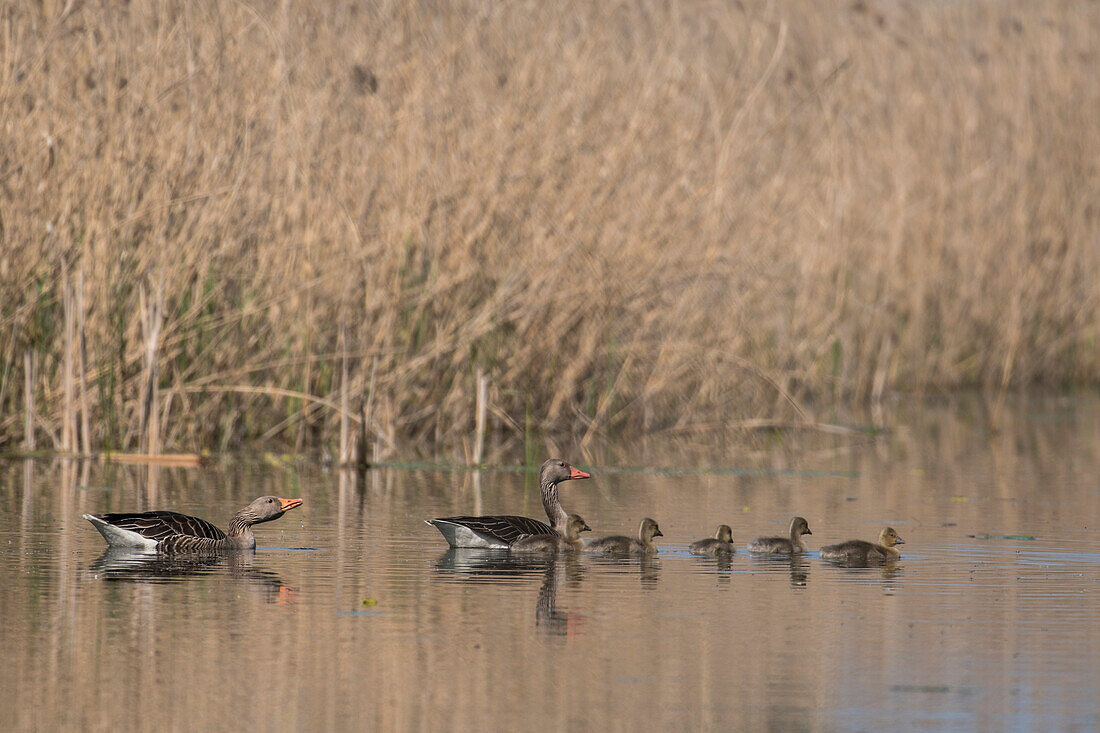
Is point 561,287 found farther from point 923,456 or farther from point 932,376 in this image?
point 932,376

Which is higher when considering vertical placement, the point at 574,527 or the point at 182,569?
the point at 574,527

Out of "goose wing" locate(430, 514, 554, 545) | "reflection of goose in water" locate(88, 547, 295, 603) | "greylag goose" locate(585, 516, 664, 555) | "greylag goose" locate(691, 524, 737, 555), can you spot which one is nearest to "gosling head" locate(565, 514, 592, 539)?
"goose wing" locate(430, 514, 554, 545)

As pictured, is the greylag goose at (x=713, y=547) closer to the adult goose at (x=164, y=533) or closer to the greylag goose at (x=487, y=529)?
the greylag goose at (x=487, y=529)

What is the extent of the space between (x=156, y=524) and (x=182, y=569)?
394 millimetres

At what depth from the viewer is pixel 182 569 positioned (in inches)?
319

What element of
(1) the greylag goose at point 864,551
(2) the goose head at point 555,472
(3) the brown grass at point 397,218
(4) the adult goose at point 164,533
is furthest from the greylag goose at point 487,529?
(3) the brown grass at point 397,218

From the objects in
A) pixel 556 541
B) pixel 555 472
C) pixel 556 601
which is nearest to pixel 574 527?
pixel 556 541

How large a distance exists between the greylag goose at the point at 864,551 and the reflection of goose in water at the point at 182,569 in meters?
2.56

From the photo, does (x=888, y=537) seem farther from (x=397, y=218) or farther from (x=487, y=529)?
(x=397, y=218)

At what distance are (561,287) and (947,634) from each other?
8.22 m

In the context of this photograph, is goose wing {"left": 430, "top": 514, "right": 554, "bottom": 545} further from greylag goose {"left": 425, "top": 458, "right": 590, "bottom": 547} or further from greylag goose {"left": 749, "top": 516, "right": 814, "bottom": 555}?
greylag goose {"left": 749, "top": 516, "right": 814, "bottom": 555}

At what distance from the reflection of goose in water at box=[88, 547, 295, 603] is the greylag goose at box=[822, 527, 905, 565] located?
256cm

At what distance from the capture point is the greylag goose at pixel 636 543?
28.4ft

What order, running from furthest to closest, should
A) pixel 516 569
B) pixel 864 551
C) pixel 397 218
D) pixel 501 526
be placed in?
pixel 397 218
pixel 501 526
pixel 864 551
pixel 516 569
